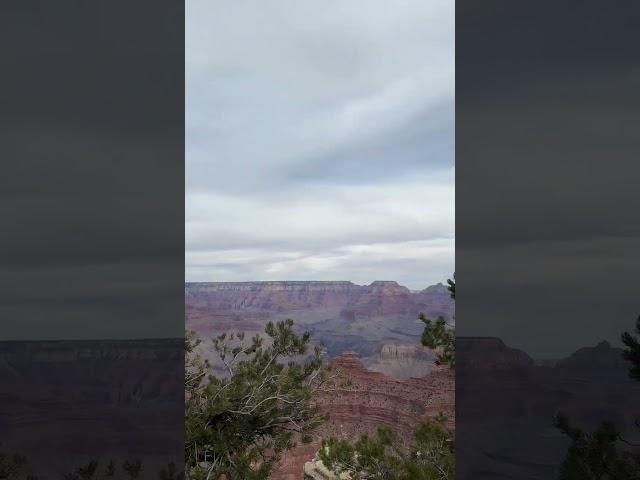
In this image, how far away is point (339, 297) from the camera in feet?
39.7

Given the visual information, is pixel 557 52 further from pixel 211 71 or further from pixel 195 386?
pixel 211 71

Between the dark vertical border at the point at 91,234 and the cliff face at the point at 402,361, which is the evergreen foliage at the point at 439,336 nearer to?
the dark vertical border at the point at 91,234

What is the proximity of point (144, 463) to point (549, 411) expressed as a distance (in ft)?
3.22

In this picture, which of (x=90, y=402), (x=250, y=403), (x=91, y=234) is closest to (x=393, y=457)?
(x=250, y=403)

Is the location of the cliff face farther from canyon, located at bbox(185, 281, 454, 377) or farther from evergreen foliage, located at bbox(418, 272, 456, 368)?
evergreen foliage, located at bbox(418, 272, 456, 368)

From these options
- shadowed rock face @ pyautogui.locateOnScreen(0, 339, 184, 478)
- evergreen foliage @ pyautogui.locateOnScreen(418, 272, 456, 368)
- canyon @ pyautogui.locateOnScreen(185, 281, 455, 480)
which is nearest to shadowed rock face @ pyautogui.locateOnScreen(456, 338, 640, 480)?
shadowed rock face @ pyautogui.locateOnScreen(0, 339, 184, 478)

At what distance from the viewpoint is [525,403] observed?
1.35m

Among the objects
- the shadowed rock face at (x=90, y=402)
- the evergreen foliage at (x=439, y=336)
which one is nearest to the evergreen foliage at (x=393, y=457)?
the evergreen foliage at (x=439, y=336)

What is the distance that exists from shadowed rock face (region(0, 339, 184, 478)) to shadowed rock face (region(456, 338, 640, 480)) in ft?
2.32

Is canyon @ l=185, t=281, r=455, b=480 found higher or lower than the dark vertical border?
lower

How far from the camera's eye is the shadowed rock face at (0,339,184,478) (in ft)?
4.65

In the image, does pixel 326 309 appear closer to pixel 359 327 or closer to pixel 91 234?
pixel 359 327

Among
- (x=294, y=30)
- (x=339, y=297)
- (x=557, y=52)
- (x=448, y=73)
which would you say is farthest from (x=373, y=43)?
(x=557, y=52)

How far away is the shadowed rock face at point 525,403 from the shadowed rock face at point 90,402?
2.32 feet
